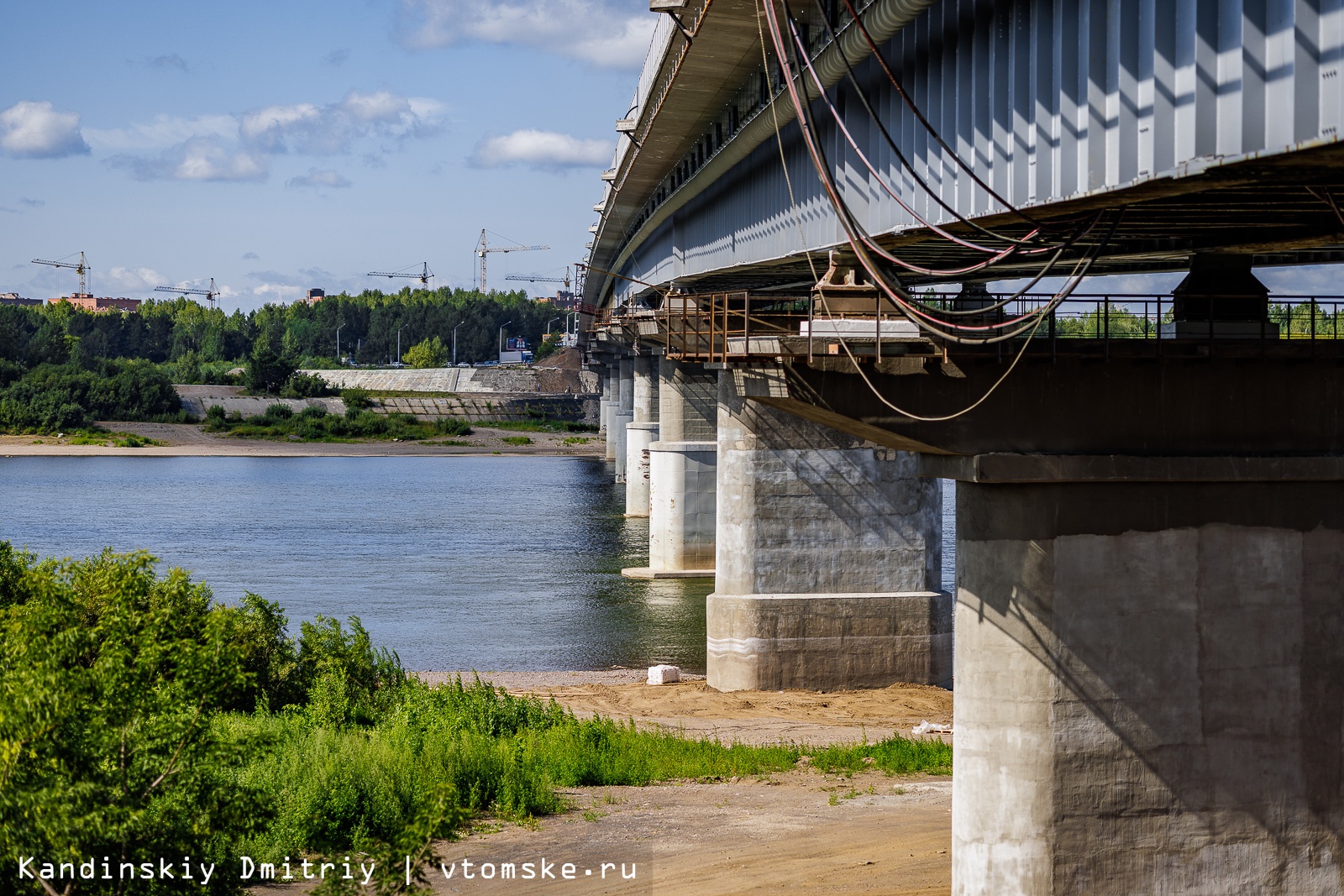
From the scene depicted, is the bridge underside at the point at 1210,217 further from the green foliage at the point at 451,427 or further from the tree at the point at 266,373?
the tree at the point at 266,373

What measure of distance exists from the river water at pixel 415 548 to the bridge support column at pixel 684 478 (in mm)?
1683

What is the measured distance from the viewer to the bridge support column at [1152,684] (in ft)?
47.8

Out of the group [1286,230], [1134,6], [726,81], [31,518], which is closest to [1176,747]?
[1286,230]

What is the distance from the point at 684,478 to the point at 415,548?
41.9 ft

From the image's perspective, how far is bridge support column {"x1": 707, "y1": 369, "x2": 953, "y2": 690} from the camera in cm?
2977

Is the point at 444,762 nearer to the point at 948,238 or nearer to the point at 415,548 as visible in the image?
the point at 948,238

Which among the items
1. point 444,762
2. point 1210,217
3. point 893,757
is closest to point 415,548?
point 893,757

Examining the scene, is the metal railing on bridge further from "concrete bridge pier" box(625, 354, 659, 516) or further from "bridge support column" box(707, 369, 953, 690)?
"concrete bridge pier" box(625, 354, 659, 516)

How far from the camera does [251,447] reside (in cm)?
13050

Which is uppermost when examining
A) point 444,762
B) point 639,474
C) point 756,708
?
point 639,474

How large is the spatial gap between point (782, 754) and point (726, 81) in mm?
11174

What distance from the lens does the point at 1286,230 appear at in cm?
1539

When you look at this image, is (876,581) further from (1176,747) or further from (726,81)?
(1176,747)

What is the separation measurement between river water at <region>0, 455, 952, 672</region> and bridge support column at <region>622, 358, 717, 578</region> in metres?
1.68
